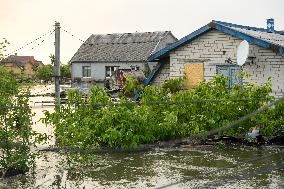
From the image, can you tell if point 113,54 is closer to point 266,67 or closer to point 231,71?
point 231,71

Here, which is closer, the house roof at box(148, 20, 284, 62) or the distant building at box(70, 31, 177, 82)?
the house roof at box(148, 20, 284, 62)

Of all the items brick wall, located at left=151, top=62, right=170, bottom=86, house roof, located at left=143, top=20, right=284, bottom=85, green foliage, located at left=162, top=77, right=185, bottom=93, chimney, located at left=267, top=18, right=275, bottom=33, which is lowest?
green foliage, located at left=162, top=77, right=185, bottom=93

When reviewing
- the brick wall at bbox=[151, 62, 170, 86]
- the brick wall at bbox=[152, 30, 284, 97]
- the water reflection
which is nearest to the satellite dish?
A: the brick wall at bbox=[152, 30, 284, 97]

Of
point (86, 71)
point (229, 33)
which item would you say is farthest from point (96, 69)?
point (229, 33)

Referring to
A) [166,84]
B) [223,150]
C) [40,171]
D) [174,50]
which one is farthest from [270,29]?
[40,171]

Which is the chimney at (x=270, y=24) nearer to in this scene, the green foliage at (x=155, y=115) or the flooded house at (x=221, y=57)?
the flooded house at (x=221, y=57)

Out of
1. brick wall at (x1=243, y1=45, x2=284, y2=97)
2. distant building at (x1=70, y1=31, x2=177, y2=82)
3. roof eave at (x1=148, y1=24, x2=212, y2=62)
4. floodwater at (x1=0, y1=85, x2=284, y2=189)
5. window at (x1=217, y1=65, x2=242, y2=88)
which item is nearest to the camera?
floodwater at (x1=0, y1=85, x2=284, y2=189)

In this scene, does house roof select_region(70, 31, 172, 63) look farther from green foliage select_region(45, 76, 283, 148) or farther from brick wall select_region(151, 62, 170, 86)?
green foliage select_region(45, 76, 283, 148)

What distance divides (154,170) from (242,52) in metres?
8.28

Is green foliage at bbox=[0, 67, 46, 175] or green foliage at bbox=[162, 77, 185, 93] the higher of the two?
green foliage at bbox=[162, 77, 185, 93]

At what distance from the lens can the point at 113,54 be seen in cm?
4759

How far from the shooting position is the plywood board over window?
2011cm

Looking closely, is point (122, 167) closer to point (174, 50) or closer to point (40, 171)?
point (40, 171)

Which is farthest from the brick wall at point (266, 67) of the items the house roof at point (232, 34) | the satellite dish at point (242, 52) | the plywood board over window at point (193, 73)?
the plywood board over window at point (193, 73)
